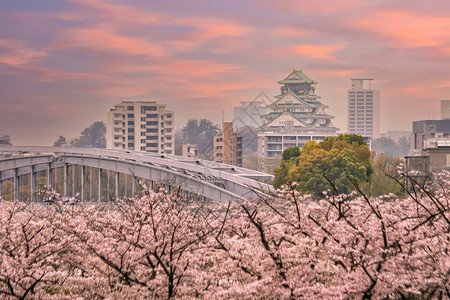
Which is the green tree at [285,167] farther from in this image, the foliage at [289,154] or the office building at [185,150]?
the office building at [185,150]

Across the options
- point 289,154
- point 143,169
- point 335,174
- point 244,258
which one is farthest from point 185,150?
point 244,258

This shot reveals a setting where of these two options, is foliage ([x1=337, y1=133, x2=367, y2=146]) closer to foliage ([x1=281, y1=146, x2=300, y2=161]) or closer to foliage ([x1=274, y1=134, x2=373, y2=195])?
foliage ([x1=281, y1=146, x2=300, y2=161])

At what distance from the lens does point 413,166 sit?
216ft

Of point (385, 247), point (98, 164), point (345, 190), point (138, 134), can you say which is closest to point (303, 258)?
point (385, 247)

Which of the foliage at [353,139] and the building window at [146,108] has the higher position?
the building window at [146,108]

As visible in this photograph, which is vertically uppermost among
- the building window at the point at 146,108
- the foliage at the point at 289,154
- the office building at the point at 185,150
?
the building window at the point at 146,108

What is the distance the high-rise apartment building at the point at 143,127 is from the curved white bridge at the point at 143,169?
92889 mm

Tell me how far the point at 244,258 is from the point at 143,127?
536 ft

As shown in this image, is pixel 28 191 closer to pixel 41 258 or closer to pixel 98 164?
pixel 98 164

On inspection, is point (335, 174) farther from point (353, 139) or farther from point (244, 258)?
point (244, 258)

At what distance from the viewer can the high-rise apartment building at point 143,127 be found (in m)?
183

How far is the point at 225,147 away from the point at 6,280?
14754 cm

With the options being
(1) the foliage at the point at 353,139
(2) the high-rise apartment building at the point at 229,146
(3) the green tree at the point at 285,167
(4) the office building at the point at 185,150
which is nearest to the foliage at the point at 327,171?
(3) the green tree at the point at 285,167

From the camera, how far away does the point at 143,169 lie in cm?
6794
